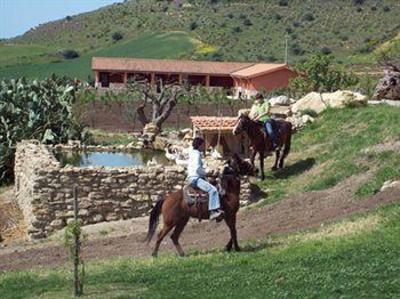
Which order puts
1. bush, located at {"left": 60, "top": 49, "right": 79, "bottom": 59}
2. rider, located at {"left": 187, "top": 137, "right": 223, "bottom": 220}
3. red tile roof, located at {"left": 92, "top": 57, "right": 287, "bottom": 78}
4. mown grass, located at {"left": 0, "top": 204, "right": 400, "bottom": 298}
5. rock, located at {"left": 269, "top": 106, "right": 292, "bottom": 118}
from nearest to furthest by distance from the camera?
mown grass, located at {"left": 0, "top": 204, "right": 400, "bottom": 298}, rider, located at {"left": 187, "top": 137, "right": 223, "bottom": 220}, rock, located at {"left": 269, "top": 106, "right": 292, "bottom": 118}, red tile roof, located at {"left": 92, "top": 57, "right": 287, "bottom": 78}, bush, located at {"left": 60, "top": 49, "right": 79, "bottom": 59}

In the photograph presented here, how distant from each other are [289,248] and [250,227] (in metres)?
4.11

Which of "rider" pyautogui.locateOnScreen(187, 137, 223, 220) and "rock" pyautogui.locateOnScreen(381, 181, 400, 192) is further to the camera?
"rock" pyautogui.locateOnScreen(381, 181, 400, 192)

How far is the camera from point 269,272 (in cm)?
1230

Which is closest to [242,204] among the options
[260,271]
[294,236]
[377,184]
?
[377,184]

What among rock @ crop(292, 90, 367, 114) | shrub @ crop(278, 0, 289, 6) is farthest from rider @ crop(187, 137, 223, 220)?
shrub @ crop(278, 0, 289, 6)

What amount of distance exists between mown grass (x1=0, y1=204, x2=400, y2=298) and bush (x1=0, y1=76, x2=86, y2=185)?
19885mm

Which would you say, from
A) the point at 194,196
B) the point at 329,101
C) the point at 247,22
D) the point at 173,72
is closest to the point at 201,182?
the point at 194,196

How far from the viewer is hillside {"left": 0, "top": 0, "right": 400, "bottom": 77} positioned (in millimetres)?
95438

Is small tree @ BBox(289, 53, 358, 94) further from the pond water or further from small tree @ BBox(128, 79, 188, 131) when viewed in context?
the pond water

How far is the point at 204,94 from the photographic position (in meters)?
58.7

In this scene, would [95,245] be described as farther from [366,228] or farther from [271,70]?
[271,70]

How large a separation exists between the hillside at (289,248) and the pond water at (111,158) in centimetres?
796

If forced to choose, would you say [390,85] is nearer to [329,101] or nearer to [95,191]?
[329,101]

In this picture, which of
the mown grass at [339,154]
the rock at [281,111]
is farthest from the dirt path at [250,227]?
the rock at [281,111]
